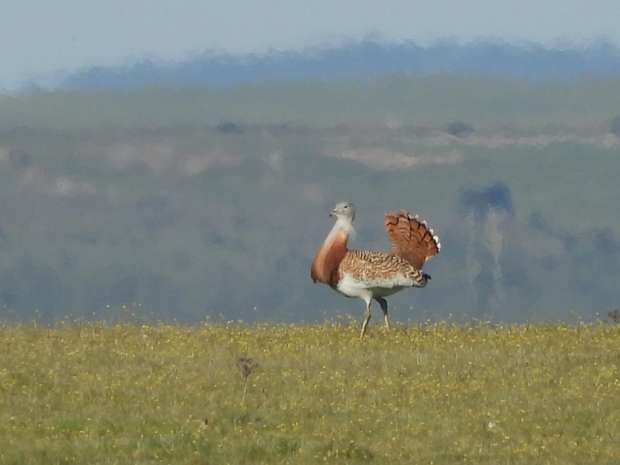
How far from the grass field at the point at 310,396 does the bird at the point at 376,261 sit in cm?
83

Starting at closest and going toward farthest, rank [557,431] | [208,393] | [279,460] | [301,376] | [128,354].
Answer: [279,460]
[557,431]
[208,393]
[301,376]
[128,354]

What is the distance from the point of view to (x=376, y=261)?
27734 mm

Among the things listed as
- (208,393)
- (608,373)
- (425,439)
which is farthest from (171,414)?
(608,373)

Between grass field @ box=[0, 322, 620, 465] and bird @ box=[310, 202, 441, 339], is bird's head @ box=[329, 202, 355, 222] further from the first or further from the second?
grass field @ box=[0, 322, 620, 465]

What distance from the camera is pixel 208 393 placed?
2078 centimetres

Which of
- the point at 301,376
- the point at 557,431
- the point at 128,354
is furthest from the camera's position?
the point at 128,354

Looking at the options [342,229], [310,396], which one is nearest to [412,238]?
[342,229]

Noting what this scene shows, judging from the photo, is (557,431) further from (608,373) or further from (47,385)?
(47,385)

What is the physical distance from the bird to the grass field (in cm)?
83

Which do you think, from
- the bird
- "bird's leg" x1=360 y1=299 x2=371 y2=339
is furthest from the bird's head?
"bird's leg" x1=360 y1=299 x2=371 y2=339

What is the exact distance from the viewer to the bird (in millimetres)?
27547

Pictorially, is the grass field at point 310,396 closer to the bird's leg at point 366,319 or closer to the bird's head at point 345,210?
the bird's leg at point 366,319

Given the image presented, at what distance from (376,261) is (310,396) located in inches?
291

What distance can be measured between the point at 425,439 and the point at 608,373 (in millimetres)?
5219
